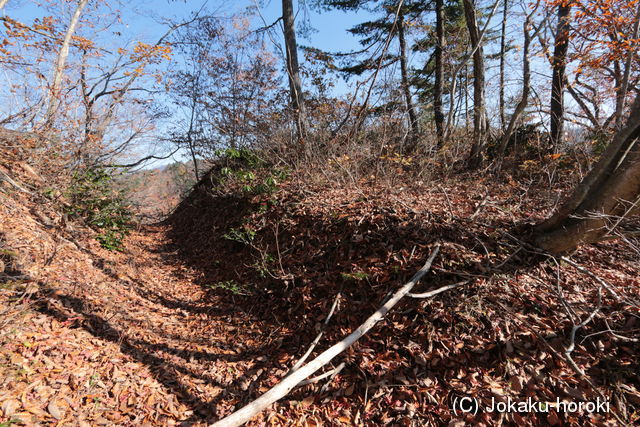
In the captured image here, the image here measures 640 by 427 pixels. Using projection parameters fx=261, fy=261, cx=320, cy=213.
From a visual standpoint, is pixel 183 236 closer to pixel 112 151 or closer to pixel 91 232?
pixel 91 232

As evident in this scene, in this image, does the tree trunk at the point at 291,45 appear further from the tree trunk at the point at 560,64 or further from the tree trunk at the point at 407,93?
the tree trunk at the point at 560,64

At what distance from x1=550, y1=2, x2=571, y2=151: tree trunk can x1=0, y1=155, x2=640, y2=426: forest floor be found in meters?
3.87

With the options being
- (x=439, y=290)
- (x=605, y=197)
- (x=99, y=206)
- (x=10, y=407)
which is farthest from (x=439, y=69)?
(x=10, y=407)

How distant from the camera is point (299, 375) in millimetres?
1994

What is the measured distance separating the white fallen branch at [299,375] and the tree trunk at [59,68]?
7561 millimetres

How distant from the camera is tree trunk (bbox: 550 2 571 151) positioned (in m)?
6.80

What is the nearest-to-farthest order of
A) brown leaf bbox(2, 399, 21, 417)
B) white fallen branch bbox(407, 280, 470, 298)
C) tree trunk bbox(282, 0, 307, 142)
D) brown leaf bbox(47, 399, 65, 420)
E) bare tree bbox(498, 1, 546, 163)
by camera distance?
brown leaf bbox(2, 399, 21, 417) < brown leaf bbox(47, 399, 65, 420) < white fallen branch bbox(407, 280, 470, 298) < bare tree bbox(498, 1, 546, 163) < tree trunk bbox(282, 0, 307, 142)

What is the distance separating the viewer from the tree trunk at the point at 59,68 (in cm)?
586

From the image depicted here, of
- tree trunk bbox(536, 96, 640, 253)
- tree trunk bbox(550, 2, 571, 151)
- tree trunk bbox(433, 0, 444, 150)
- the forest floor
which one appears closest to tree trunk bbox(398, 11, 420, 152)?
tree trunk bbox(433, 0, 444, 150)

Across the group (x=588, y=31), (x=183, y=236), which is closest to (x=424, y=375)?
(x=183, y=236)

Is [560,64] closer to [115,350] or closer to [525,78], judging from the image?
[525,78]

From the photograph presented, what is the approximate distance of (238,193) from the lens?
6523mm

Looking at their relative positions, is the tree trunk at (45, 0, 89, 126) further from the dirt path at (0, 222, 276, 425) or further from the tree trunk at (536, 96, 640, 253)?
the tree trunk at (536, 96, 640, 253)

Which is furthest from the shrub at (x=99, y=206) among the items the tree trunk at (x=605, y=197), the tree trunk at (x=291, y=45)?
the tree trunk at (x=605, y=197)
